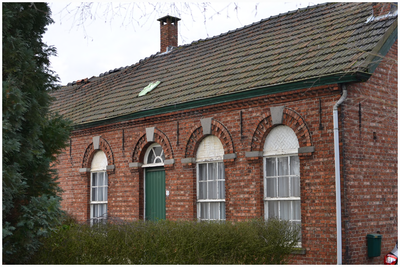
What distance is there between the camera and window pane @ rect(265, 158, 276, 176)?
12859 millimetres

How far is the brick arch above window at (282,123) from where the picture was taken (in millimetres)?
11977

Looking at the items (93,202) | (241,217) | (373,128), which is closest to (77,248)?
(241,217)

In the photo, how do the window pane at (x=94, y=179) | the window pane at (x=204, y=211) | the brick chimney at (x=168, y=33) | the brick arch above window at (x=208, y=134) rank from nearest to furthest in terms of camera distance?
the brick arch above window at (x=208, y=134), the window pane at (x=204, y=211), the window pane at (x=94, y=179), the brick chimney at (x=168, y=33)

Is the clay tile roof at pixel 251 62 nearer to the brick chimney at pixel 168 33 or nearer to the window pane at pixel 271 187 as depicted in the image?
the brick chimney at pixel 168 33

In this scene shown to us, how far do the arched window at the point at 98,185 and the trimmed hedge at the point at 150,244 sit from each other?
8346mm

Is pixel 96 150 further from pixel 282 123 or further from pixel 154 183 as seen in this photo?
pixel 282 123

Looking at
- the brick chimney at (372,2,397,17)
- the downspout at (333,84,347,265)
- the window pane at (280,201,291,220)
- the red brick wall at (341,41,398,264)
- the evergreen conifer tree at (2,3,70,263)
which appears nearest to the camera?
the evergreen conifer tree at (2,3,70,263)

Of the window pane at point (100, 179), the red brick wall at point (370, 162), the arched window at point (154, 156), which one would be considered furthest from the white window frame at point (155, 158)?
the red brick wall at point (370, 162)

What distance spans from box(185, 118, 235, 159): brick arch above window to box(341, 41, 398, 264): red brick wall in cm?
323

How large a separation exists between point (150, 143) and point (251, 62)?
400 centimetres

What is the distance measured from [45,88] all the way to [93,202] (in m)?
10.2

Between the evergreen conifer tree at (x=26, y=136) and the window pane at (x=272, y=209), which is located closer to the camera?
the evergreen conifer tree at (x=26, y=136)

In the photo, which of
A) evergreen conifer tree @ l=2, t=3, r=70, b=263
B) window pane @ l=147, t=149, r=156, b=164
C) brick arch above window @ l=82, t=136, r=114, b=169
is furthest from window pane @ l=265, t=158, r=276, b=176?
brick arch above window @ l=82, t=136, r=114, b=169

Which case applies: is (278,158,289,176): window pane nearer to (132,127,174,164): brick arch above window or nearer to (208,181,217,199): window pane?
(208,181,217,199): window pane
